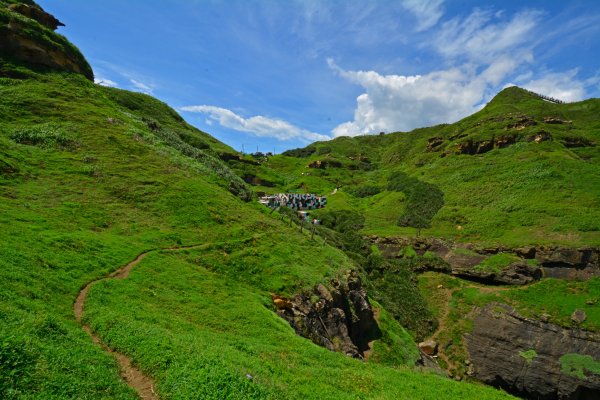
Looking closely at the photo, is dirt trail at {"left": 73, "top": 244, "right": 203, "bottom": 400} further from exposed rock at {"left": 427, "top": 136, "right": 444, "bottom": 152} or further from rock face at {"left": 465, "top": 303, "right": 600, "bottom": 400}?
exposed rock at {"left": 427, "top": 136, "right": 444, "bottom": 152}

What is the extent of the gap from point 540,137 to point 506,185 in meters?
35.7

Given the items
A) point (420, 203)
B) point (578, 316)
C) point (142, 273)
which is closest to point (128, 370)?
point (142, 273)

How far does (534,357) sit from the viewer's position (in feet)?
157

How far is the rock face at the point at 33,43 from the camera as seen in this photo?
179ft

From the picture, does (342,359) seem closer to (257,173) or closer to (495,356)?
(495,356)

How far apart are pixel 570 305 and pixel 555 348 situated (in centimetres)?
970

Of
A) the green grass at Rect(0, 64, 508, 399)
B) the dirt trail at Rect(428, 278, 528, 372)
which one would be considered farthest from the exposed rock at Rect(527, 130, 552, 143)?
the green grass at Rect(0, 64, 508, 399)

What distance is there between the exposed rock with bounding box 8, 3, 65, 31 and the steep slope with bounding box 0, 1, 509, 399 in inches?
497

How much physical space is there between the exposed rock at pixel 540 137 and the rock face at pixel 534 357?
273 feet

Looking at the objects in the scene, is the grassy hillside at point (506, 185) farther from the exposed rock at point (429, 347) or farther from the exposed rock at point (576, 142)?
the exposed rock at point (429, 347)

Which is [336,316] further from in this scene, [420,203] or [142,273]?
[420,203]

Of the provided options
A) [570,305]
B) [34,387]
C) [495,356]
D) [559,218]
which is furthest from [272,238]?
[559,218]

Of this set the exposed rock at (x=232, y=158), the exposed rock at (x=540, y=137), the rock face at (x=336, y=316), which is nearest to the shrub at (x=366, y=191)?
the exposed rock at (x=540, y=137)

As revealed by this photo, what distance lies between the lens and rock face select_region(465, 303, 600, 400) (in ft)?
146
